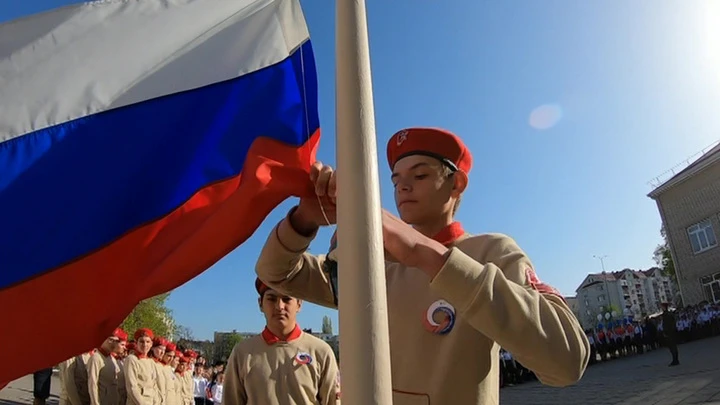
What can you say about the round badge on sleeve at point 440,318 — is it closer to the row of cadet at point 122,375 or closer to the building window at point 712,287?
the row of cadet at point 122,375

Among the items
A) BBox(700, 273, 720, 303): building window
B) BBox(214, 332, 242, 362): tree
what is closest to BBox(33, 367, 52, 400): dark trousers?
BBox(700, 273, 720, 303): building window

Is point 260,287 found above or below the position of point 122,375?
above

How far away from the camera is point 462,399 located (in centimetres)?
168

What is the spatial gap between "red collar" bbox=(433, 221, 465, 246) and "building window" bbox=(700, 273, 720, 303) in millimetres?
39887

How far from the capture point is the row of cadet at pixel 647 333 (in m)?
28.3

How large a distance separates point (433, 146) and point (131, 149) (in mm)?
1163

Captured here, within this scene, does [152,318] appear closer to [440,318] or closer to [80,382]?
[80,382]

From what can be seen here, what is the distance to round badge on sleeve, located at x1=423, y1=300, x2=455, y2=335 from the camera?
1.76 m

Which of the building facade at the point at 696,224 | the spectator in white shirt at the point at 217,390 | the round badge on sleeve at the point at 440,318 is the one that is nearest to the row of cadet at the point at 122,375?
the spectator in white shirt at the point at 217,390

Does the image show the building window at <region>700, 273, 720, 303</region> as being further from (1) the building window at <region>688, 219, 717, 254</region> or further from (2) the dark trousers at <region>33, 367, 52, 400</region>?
(2) the dark trousers at <region>33, 367, 52, 400</region>

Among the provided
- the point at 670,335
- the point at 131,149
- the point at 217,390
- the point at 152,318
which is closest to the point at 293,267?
the point at 131,149

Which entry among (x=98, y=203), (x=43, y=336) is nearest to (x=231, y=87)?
(x=98, y=203)

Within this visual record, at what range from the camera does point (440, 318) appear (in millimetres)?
1783

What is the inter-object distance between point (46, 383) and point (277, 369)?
9.09 m
